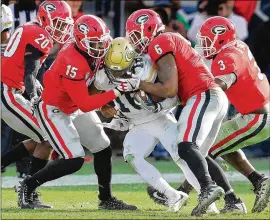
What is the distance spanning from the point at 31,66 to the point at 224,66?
1.73 metres

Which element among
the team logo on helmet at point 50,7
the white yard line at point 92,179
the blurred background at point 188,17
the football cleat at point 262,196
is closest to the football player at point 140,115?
the football cleat at point 262,196

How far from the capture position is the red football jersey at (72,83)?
322 inches

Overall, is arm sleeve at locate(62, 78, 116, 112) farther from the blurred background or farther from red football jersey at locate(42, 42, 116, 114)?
the blurred background

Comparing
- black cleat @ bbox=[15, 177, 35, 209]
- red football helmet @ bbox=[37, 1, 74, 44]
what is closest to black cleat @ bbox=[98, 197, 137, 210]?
black cleat @ bbox=[15, 177, 35, 209]

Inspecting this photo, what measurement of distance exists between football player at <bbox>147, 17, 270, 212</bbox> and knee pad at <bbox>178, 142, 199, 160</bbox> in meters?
0.71

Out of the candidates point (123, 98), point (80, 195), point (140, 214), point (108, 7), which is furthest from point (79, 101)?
point (108, 7)

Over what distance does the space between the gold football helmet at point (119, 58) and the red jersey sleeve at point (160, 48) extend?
187mm

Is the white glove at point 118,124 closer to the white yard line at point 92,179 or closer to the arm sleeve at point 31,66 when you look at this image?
the arm sleeve at point 31,66

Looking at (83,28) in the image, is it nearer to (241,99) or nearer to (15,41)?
(15,41)

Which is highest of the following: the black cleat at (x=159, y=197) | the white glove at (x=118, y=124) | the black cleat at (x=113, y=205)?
the white glove at (x=118, y=124)

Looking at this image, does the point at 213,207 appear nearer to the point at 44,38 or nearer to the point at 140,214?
the point at 140,214

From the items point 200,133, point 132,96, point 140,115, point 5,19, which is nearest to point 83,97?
point 132,96

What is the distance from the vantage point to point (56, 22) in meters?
9.28

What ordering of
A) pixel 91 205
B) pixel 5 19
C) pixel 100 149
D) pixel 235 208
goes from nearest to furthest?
pixel 235 208 → pixel 100 149 → pixel 91 205 → pixel 5 19
